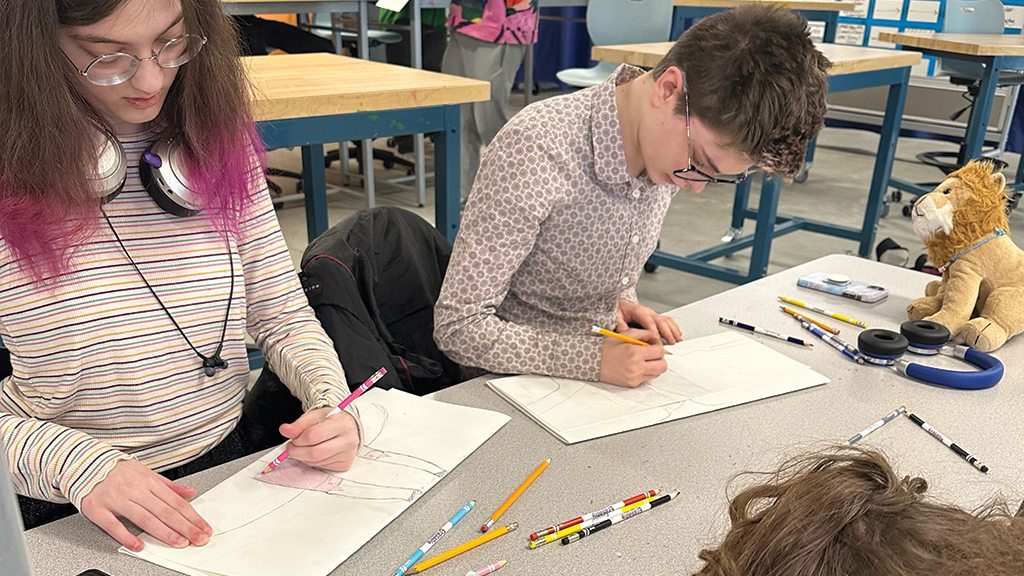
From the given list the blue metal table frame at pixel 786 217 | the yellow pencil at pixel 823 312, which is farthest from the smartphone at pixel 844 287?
the blue metal table frame at pixel 786 217

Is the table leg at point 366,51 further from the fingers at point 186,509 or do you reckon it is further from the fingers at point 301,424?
the fingers at point 186,509

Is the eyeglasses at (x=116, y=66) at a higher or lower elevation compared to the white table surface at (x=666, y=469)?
higher

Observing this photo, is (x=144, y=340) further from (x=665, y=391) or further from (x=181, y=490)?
(x=665, y=391)

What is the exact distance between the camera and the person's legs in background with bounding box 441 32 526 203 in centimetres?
350

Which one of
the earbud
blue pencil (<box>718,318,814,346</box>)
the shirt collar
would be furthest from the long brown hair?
blue pencil (<box>718,318,814,346</box>)

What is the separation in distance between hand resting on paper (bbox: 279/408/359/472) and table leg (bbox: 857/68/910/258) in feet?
9.33

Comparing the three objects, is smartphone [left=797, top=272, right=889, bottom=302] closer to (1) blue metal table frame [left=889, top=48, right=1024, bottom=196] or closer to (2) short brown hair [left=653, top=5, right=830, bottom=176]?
(2) short brown hair [left=653, top=5, right=830, bottom=176]

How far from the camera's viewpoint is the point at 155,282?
99 centimetres

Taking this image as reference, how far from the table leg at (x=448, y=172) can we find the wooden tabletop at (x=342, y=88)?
52mm

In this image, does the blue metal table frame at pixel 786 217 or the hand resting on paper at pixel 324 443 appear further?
the blue metal table frame at pixel 786 217

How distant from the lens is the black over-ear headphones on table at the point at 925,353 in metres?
1.08

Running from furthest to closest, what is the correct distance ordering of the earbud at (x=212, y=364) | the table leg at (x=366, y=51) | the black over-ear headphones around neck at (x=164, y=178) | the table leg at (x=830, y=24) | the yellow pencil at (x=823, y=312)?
the table leg at (x=830, y=24)
the table leg at (x=366, y=51)
the yellow pencil at (x=823, y=312)
the earbud at (x=212, y=364)
the black over-ear headphones around neck at (x=164, y=178)

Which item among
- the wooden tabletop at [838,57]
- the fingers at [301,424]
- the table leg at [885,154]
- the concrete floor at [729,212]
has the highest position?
the wooden tabletop at [838,57]

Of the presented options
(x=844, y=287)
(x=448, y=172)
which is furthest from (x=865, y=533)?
(x=448, y=172)
